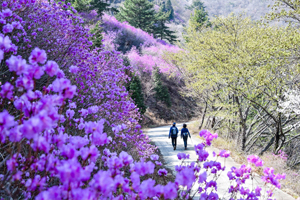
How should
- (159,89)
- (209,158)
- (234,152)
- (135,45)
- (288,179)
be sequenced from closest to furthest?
(288,179) < (209,158) < (234,152) < (159,89) < (135,45)

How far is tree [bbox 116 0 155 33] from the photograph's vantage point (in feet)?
102

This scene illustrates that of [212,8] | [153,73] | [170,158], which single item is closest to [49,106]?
[170,158]

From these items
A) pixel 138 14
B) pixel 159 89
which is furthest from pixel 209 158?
pixel 138 14

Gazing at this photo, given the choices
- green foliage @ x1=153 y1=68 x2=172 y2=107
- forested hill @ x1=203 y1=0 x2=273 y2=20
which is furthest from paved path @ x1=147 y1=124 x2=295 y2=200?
forested hill @ x1=203 y1=0 x2=273 y2=20

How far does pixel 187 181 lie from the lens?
136cm

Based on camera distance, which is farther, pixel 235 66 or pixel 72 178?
pixel 235 66

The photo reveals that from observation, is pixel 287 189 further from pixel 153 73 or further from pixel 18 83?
pixel 153 73

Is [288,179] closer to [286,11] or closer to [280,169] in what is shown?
[280,169]

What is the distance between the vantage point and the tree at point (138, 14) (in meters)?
31.1

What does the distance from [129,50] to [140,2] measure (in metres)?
8.86

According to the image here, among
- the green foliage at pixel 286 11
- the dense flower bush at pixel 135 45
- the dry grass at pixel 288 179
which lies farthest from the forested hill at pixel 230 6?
the dry grass at pixel 288 179

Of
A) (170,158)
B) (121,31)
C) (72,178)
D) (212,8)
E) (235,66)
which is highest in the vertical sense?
(212,8)

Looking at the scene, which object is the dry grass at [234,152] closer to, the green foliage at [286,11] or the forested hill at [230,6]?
the green foliage at [286,11]

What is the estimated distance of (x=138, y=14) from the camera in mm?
32344
